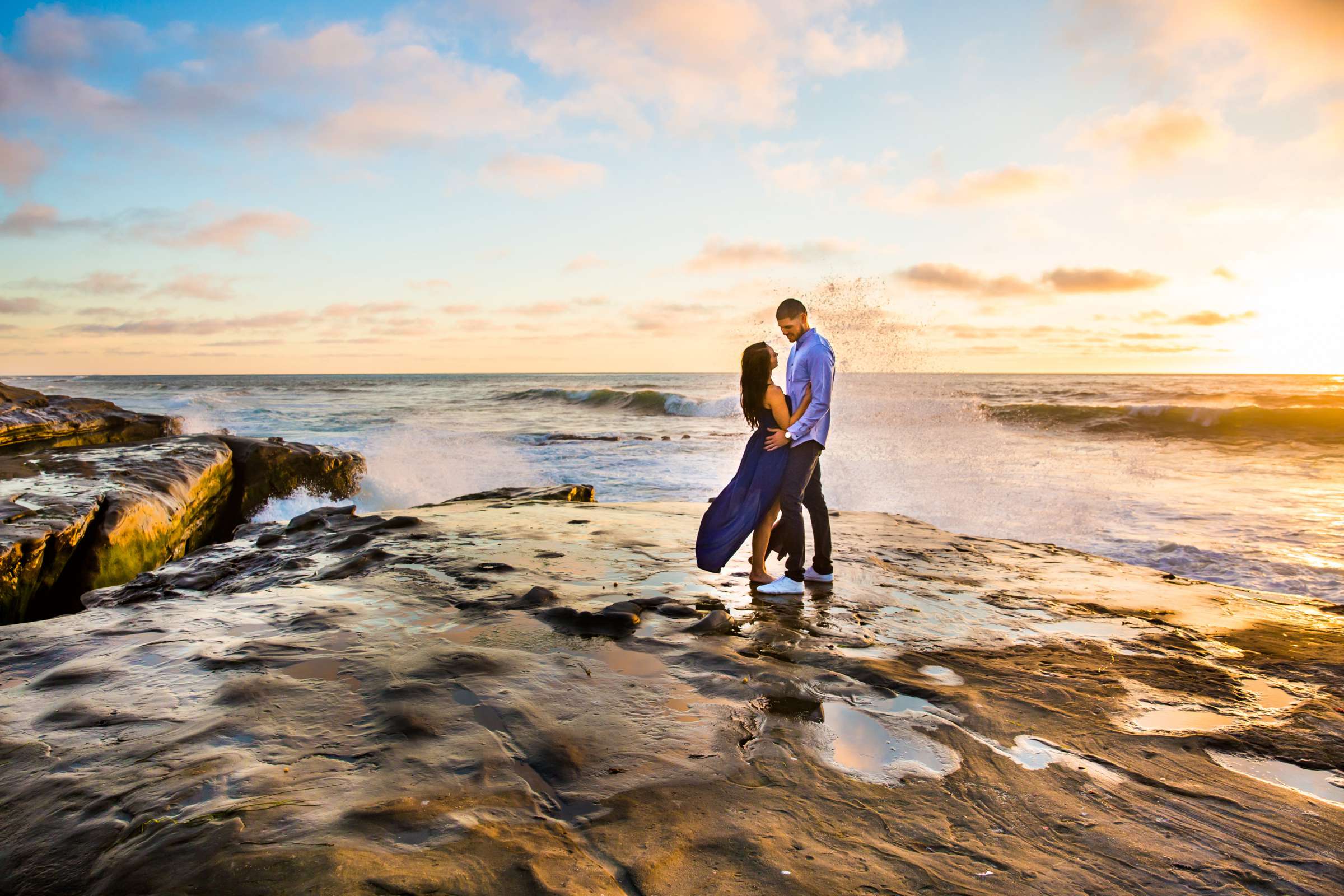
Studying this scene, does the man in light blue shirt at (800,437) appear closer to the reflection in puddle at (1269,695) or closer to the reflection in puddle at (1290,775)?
the reflection in puddle at (1269,695)

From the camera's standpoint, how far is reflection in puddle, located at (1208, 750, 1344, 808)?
2418 millimetres

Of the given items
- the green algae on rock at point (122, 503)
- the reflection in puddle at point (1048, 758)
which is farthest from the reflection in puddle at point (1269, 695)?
the green algae on rock at point (122, 503)

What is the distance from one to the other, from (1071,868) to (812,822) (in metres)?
0.73

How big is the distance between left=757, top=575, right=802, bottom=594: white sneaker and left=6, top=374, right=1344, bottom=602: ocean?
14.4 ft

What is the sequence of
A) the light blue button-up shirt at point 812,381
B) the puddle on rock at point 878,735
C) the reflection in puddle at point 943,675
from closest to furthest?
the puddle on rock at point 878,735
the reflection in puddle at point 943,675
the light blue button-up shirt at point 812,381

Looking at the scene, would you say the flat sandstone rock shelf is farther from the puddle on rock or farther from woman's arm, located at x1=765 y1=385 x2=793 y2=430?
woman's arm, located at x1=765 y1=385 x2=793 y2=430

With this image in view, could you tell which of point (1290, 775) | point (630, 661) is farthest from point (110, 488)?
point (1290, 775)

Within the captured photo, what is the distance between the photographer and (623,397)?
4056cm

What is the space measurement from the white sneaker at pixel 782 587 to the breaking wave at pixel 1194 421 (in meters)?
20.8

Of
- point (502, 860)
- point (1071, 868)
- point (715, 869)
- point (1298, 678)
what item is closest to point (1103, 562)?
point (1298, 678)

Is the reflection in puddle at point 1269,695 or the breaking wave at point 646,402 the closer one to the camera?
the reflection in puddle at point 1269,695

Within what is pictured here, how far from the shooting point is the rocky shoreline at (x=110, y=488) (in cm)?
499

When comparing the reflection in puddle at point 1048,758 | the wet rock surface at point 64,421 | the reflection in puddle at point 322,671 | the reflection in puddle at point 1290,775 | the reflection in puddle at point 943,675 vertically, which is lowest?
the reflection in puddle at point 1290,775

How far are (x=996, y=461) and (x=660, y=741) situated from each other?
1348cm
